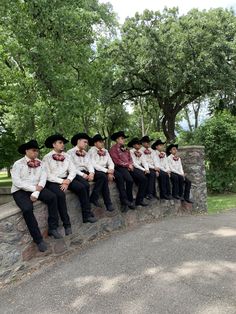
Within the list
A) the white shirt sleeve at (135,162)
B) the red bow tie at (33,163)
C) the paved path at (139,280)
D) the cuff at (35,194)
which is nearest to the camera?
the paved path at (139,280)

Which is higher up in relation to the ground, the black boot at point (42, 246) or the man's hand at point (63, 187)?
the man's hand at point (63, 187)

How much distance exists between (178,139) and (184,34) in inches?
312

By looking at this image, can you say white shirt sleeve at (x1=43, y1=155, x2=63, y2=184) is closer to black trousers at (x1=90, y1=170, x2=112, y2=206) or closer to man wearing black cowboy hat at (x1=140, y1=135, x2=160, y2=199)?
black trousers at (x1=90, y1=170, x2=112, y2=206)

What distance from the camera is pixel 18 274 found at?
207 inches

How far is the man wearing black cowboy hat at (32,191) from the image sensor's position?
5386 mm

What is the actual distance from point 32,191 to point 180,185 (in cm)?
544

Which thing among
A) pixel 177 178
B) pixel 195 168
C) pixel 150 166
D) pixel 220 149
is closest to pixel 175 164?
pixel 177 178

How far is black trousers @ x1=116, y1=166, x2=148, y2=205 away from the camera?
301 inches

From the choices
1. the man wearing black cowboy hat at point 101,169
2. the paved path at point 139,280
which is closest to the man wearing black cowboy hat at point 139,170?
the man wearing black cowboy hat at point 101,169

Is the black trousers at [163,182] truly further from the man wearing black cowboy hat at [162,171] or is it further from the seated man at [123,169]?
the seated man at [123,169]

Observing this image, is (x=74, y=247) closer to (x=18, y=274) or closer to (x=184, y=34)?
(x=18, y=274)

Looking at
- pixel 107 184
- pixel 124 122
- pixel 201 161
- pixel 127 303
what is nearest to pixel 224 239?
pixel 107 184

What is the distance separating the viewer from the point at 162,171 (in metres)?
9.31

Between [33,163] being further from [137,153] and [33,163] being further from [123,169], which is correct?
[137,153]
